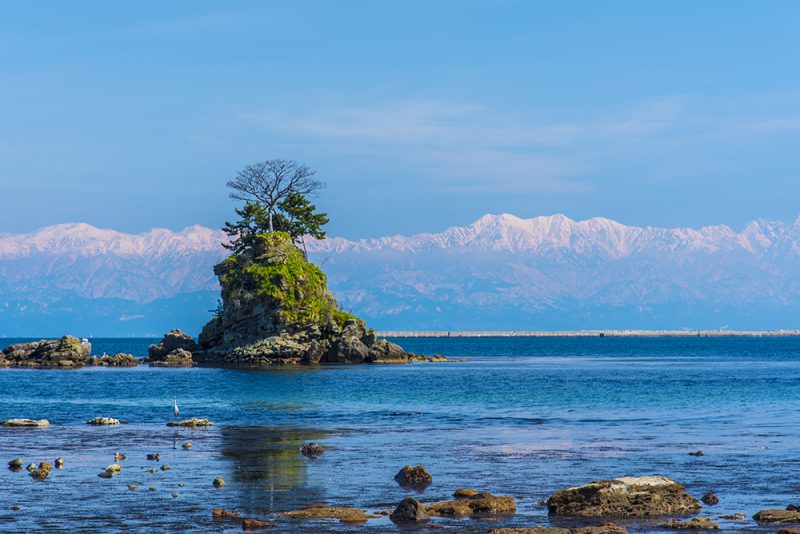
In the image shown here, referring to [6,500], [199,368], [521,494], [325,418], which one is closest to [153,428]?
[325,418]

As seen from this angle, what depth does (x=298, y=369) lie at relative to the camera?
13638 cm

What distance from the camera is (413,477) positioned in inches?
1642

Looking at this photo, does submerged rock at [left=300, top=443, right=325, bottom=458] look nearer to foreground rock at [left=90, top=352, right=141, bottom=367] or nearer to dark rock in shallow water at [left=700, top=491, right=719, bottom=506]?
dark rock in shallow water at [left=700, top=491, right=719, bottom=506]

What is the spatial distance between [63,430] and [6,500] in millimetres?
26944

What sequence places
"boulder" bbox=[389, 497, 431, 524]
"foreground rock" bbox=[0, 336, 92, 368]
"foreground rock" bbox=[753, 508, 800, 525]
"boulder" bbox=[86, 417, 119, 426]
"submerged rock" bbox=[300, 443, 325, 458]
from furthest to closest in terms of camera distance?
"foreground rock" bbox=[0, 336, 92, 368] → "boulder" bbox=[86, 417, 119, 426] → "submerged rock" bbox=[300, 443, 325, 458] → "boulder" bbox=[389, 497, 431, 524] → "foreground rock" bbox=[753, 508, 800, 525]

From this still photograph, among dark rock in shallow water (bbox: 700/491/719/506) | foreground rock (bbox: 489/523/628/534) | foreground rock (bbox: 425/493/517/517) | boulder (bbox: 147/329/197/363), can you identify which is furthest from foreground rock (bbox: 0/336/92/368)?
foreground rock (bbox: 489/523/628/534)

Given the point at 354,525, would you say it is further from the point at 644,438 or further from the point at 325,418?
the point at 325,418

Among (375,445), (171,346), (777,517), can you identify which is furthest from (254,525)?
(171,346)

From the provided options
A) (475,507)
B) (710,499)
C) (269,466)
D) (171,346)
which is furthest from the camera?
(171,346)

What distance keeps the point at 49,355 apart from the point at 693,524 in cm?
14481

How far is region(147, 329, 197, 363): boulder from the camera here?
554 ft

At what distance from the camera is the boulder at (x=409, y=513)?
3341 centimetres

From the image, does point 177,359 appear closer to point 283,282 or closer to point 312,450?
point 283,282

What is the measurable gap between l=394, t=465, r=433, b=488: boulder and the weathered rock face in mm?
107644
